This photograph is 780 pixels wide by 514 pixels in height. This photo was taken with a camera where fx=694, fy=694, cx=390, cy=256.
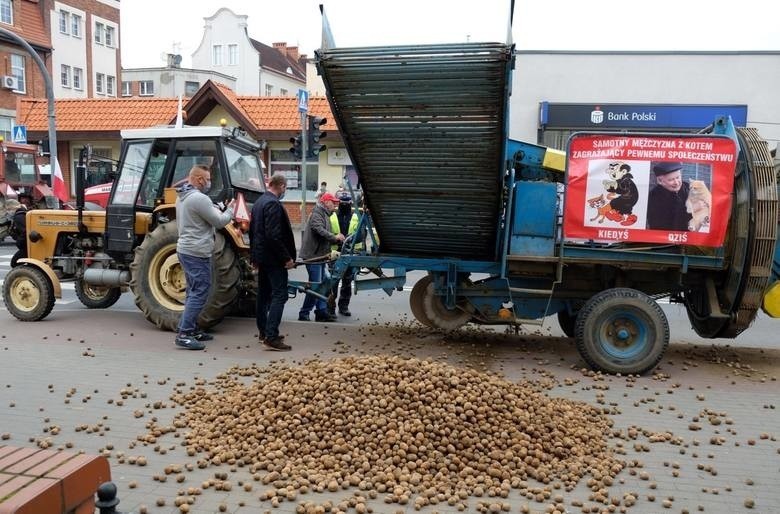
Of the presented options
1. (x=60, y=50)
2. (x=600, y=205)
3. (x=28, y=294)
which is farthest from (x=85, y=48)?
(x=600, y=205)

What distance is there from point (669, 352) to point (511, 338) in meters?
1.80

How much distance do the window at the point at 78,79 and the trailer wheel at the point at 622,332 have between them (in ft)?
140

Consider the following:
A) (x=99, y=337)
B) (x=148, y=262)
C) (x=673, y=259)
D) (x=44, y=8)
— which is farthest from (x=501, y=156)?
(x=44, y=8)

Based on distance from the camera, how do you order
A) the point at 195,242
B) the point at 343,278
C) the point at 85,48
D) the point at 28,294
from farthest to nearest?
the point at 85,48 < the point at 28,294 < the point at 343,278 < the point at 195,242

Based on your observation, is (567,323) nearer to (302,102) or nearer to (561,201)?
(561,201)

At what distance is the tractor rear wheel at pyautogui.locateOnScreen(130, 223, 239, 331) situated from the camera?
27.2 ft

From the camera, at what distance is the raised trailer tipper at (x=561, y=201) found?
6246 mm

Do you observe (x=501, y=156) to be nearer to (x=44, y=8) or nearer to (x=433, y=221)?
(x=433, y=221)

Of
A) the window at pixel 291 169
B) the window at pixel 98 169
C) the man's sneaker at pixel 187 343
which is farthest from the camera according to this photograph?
the window at pixel 291 169

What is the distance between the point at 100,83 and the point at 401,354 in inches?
1694

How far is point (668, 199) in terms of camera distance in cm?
658

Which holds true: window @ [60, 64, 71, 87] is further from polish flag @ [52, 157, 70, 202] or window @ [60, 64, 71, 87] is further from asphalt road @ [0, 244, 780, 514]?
asphalt road @ [0, 244, 780, 514]

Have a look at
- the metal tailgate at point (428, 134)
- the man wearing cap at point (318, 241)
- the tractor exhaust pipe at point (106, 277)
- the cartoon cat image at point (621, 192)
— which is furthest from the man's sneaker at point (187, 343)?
the cartoon cat image at point (621, 192)

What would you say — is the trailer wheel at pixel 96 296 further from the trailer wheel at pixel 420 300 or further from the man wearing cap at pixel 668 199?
the man wearing cap at pixel 668 199
